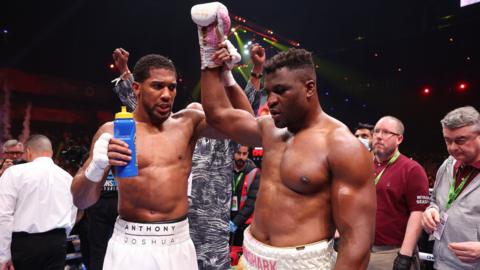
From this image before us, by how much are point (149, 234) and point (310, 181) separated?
3.05 ft

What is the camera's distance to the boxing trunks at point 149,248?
195 centimetres

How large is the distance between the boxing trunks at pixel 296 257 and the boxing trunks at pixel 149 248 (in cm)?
61

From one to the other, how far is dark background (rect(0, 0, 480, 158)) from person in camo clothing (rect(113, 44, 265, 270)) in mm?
6823

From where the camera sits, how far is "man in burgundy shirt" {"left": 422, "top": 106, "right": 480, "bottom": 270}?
6.89 feet

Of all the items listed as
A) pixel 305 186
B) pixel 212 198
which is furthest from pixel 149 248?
pixel 305 186

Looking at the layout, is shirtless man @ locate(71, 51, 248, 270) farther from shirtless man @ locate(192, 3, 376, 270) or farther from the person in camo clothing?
shirtless man @ locate(192, 3, 376, 270)

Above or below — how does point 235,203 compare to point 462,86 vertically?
below

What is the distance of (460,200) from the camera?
2.18 m

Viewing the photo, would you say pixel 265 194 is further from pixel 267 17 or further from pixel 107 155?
pixel 267 17

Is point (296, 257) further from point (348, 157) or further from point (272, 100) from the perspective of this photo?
point (272, 100)

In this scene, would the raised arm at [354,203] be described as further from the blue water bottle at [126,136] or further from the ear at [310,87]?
the blue water bottle at [126,136]

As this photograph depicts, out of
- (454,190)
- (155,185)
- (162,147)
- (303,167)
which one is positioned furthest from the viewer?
(454,190)

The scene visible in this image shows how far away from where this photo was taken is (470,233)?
81.8 inches

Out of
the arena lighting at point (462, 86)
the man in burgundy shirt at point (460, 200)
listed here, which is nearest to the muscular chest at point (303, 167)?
the man in burgundy shirt at point (460, 200)
